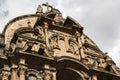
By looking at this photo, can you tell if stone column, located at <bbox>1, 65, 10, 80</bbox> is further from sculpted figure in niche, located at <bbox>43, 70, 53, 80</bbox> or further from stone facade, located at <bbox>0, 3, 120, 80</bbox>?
sculpted figure in niche, located at <bbox>43, 70, 53, 80</bbox>

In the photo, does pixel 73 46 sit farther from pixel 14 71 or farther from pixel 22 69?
pixel 14 71

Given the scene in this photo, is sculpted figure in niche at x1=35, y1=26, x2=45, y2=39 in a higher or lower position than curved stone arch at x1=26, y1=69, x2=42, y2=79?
higher

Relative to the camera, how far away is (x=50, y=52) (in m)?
25.8

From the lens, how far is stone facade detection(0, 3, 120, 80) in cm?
2456

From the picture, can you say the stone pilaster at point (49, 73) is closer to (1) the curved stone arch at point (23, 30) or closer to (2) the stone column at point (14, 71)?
(2) the stone column at point (14, 71)

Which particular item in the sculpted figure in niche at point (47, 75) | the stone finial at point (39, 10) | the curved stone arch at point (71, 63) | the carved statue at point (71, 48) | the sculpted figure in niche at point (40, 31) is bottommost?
the sculpted figure in niche at point (47, 75)

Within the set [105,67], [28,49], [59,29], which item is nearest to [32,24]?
[59,29]

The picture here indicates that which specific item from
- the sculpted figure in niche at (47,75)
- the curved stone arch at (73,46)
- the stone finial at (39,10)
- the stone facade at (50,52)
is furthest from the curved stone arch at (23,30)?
the sculpted figure in niche at (47,75)

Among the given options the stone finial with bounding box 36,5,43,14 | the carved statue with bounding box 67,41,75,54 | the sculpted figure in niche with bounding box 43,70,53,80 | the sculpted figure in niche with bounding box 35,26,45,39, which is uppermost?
the stone finial with bounding box 36,5,43,14

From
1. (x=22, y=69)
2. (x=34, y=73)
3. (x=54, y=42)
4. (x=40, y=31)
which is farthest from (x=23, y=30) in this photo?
(x=22, y=69)

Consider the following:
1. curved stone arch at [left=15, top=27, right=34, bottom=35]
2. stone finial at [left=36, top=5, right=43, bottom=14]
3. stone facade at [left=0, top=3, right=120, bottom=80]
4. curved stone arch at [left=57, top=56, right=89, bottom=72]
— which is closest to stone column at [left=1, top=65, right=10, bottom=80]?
stone facade at [left=0, top=3, right=120, bottom=80]

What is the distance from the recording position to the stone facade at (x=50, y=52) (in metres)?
24.6

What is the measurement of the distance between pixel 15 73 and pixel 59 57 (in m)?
3.03

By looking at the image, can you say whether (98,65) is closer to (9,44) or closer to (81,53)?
(81,53)
